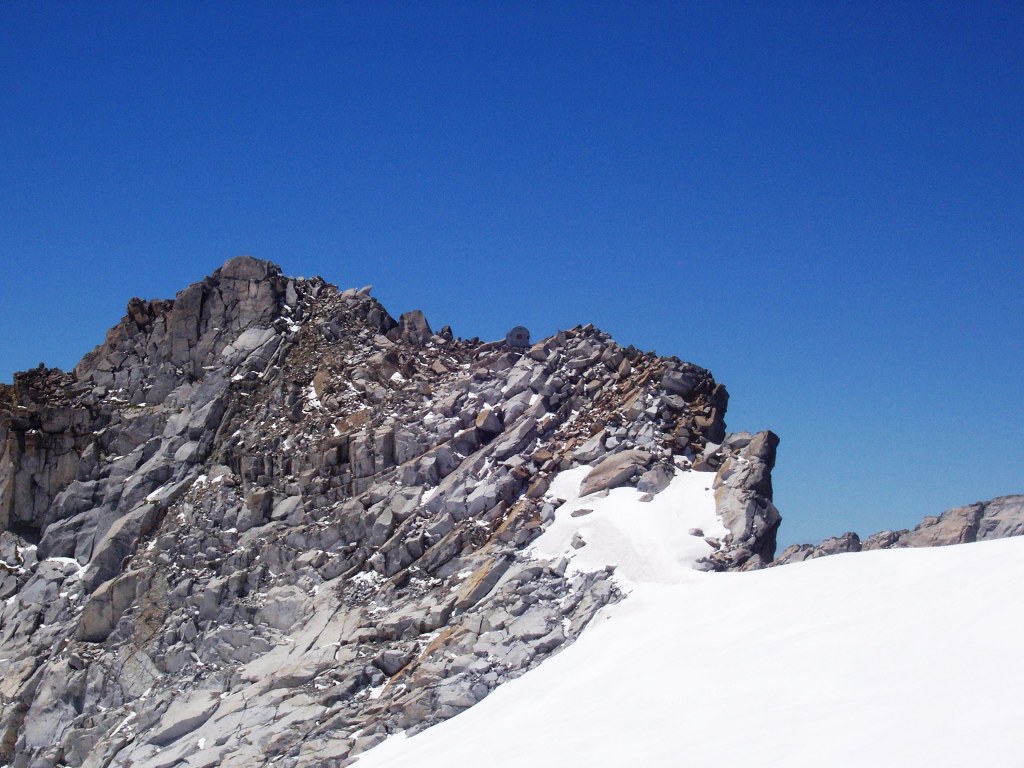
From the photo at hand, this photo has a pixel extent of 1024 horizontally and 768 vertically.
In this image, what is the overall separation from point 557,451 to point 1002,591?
19.7 metres

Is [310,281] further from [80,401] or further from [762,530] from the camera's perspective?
[762,530]

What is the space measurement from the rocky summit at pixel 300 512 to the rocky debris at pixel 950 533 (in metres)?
6.37

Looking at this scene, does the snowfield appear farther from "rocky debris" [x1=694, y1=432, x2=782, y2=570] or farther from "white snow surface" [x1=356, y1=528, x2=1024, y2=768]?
"rocky debris" [x1=694, y1=432, x2=782, y2=570]

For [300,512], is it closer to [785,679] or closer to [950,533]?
[785,679]

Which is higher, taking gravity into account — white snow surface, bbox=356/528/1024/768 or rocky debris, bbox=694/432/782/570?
rocky debris, bbox=694/432/782/570

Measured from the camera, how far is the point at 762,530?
30812mm

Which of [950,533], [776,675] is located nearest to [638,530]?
[776,675]

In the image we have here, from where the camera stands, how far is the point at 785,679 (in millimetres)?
18844

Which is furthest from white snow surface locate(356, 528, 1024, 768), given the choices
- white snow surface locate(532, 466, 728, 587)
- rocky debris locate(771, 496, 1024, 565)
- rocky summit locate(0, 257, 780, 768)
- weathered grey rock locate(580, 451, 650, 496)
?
rocky debris locate(771, 496, 1024, 565)

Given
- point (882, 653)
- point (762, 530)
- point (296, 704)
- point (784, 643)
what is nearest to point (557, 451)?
point (762, 530)

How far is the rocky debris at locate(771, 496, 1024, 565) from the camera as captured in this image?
37.7m

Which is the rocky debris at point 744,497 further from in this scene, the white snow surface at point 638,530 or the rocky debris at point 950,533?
the rocky debris at point 950,533

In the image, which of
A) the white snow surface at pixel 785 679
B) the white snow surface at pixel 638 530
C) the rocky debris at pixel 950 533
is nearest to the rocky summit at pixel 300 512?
the white snow surface at pixel 638 530

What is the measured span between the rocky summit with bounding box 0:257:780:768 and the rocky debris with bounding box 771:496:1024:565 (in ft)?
20.9
